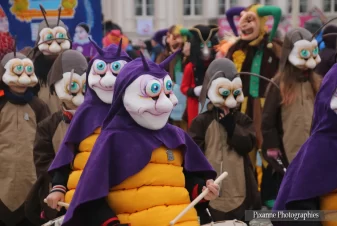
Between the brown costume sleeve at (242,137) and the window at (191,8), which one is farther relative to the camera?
the window at (191,8)

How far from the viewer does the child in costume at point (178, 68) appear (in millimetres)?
12805

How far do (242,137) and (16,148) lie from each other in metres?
2.27

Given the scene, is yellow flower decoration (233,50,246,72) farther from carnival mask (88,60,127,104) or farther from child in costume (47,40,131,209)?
carnival mask (88,60,127,104)

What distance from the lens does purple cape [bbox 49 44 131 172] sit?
274 inches

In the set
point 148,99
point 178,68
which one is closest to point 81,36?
point 178,68

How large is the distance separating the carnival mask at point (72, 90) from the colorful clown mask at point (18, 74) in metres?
0.98

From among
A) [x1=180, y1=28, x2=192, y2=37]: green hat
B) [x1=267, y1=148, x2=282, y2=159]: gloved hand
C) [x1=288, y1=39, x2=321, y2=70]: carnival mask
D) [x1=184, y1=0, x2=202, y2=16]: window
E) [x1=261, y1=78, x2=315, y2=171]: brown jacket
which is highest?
[x1=288, y1=39, x2=321, y2=70]: carnival mask

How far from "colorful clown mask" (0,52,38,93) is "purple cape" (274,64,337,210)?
4430 millimetres

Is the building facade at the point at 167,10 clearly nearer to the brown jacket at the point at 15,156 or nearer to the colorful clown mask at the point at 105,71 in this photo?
the brown jacket at the point at 15,156

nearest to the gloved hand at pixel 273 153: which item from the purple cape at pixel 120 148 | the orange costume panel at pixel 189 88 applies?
the orange costume panel at pixel 189 88

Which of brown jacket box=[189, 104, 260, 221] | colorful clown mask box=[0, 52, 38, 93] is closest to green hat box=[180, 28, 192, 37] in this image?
colorful clown mask box=[0, 52, 38, 93]

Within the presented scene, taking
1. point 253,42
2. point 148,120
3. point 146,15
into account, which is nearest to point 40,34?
point 253,42

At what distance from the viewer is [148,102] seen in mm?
5676

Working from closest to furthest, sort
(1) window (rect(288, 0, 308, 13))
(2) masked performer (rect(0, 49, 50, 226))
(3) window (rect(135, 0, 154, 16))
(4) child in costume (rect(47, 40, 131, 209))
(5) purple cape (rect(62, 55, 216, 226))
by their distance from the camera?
(5) purple cape (rect(62, 55, 216, 226)), (4) child in costume (rect(47, 40, 131, 209)), (2) masked performer (rect(0, 49, 50, 226)), (1) window (rect(288, 0, 308, 13)), (3) window (rect(135, 0, 154, 16))
